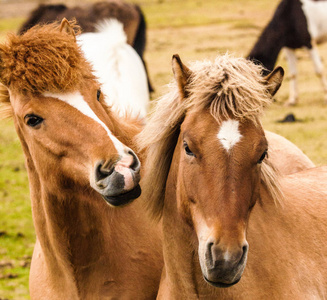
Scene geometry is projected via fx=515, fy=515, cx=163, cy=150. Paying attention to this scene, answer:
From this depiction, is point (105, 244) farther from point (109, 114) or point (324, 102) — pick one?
point (324, 102)

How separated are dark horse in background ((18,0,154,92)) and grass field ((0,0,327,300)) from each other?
4.62 ft

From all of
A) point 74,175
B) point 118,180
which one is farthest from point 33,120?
point 118,180

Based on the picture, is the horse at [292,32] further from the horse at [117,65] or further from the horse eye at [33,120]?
the horse eye at [33,120]

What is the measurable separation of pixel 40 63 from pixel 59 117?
14.3 inches

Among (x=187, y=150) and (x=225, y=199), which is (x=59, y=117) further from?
(x=225, y=199)

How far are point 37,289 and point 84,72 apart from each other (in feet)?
5.38

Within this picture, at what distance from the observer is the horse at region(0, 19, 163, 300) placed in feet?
10.4

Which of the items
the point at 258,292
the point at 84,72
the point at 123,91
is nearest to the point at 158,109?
the point at 84,72

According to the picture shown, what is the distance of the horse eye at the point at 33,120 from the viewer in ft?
10.7

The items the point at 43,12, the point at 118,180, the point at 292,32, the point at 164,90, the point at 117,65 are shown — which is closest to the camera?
the point at 118,180

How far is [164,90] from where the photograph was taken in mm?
3449

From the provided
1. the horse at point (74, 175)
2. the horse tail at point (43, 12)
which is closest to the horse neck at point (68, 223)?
the horse at point (74, 175)

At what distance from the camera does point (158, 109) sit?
3.28m

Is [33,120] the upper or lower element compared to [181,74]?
lower
